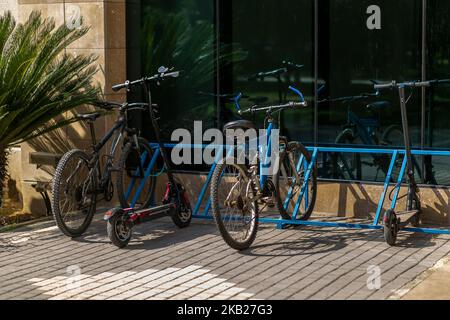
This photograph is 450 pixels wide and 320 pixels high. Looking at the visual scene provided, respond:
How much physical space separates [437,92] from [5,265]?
4.17 m

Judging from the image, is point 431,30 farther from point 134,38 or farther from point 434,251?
point 134,38

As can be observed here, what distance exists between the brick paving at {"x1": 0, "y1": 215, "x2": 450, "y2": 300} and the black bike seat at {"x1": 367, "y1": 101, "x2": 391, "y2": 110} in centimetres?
130

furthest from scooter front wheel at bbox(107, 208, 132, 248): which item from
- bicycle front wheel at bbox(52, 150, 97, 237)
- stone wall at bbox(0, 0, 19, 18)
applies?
stone wall at bbox(0, 0, 19, 18)

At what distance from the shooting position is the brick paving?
21.3 ft

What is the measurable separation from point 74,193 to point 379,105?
9.92 ft

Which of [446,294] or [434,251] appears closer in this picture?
[446,294]

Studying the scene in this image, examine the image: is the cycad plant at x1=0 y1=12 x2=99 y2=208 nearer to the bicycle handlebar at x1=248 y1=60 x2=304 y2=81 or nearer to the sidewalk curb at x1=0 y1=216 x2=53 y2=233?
the sidewalk curb at x1=0 y1=216 x2=53 y2=233

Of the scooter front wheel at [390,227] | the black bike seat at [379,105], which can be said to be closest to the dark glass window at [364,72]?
the black bike seat at [379,105]

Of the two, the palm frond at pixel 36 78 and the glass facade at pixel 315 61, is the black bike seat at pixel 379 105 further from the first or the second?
the palm frond at pixel 36 78

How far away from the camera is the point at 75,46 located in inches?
387

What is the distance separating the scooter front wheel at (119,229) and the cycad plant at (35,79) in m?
1.42
